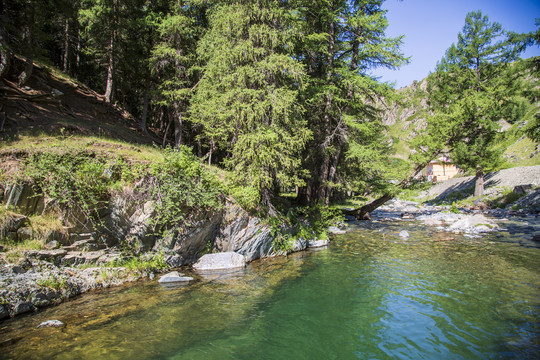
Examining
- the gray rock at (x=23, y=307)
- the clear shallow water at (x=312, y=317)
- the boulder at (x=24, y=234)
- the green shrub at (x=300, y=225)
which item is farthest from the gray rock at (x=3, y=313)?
the green shrub at (x=300, y=225)

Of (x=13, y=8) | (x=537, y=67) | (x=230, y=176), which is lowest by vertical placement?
(x=230, y=176)

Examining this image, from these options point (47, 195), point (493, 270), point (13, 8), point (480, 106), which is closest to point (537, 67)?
point (480, 106)

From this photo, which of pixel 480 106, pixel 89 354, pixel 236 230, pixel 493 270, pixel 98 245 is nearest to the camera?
pixel 89 354

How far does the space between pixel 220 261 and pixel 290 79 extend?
1064 centimetres

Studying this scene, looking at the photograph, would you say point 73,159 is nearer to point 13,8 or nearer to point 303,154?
point 303,154

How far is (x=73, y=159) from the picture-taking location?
899 centimetres

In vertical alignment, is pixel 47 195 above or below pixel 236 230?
above

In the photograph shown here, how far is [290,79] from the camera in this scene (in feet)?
49.5

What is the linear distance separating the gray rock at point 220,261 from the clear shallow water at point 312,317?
67 cm

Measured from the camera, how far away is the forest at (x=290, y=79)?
12992mm

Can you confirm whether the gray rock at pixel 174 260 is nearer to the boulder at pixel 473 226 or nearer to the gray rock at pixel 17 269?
the gray rock at pixel 17 269

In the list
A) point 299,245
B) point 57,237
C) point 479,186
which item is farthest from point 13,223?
point 479,186

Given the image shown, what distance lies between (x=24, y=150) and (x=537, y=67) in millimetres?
24498

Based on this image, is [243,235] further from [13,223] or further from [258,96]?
[13,223]
